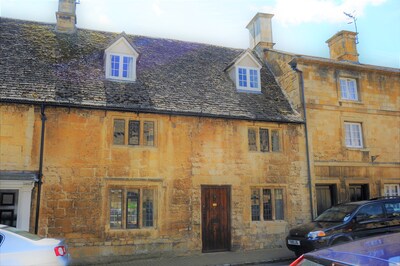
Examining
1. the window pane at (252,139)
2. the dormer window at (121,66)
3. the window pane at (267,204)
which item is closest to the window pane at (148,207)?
the window pane at (252,139)

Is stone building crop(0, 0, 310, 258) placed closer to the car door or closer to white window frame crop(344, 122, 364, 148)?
white window frame crop(344, 122, 364, 148)

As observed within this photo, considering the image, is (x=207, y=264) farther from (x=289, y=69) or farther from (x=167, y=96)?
(x=289, y=69)

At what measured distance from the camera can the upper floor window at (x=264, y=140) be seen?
1405 centimetres

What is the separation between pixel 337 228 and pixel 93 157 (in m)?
8.08

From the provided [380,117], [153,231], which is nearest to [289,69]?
[380,117]

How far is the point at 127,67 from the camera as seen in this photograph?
46.1ft

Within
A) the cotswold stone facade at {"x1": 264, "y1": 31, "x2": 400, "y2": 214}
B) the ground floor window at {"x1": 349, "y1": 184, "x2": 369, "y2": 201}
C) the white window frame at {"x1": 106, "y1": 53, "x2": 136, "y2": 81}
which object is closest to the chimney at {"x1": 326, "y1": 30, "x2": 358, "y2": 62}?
the cotswold stone facade at {"x1": 264, "y1": 31, "x2": 400, "y2": 214}

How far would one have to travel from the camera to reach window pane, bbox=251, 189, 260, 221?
13602 millimetres

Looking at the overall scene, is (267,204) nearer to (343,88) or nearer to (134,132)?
(134,132)

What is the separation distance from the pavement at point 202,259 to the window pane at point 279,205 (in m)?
1.77

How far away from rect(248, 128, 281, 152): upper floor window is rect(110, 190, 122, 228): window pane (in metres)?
5.47

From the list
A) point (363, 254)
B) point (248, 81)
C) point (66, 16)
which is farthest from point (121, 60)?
point (363, 254)

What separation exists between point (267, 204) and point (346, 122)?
217 inches

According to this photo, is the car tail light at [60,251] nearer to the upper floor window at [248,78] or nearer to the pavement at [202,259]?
the pavement at [202,259]
